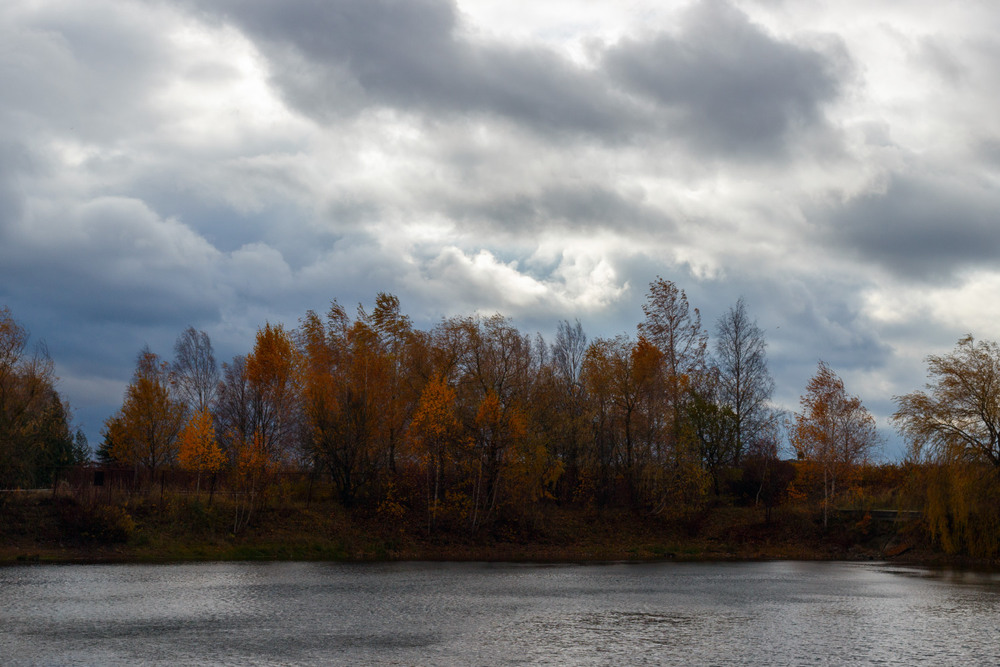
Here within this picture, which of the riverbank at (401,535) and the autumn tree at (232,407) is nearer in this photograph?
the riverbank at (401,535)

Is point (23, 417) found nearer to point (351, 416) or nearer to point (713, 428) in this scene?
point (351, 416)

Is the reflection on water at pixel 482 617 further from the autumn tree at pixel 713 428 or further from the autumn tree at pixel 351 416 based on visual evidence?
the autumn tree at pixel 713 428

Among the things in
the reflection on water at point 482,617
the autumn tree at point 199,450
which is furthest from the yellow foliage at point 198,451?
the reflection on water at point 482,617

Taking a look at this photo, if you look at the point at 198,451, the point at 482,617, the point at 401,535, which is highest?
the point at 198,451

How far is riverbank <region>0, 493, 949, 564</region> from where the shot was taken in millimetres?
50000

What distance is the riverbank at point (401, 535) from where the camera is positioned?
50.0 meters

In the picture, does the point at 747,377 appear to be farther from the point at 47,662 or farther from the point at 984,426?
the point at 47,662

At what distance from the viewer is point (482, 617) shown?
2775 centimetres

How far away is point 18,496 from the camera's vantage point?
172 feet

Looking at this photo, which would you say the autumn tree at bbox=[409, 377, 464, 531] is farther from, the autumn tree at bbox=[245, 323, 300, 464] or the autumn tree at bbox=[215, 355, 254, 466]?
the autumn tree at bbox=[215, 355, 254, 466]

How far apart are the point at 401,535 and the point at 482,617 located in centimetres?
3176

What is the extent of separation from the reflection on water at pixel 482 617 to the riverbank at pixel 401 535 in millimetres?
6951

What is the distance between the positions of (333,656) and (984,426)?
46.0 m

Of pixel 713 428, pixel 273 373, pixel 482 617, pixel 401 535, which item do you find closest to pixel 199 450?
Answer: pixel 273 373
